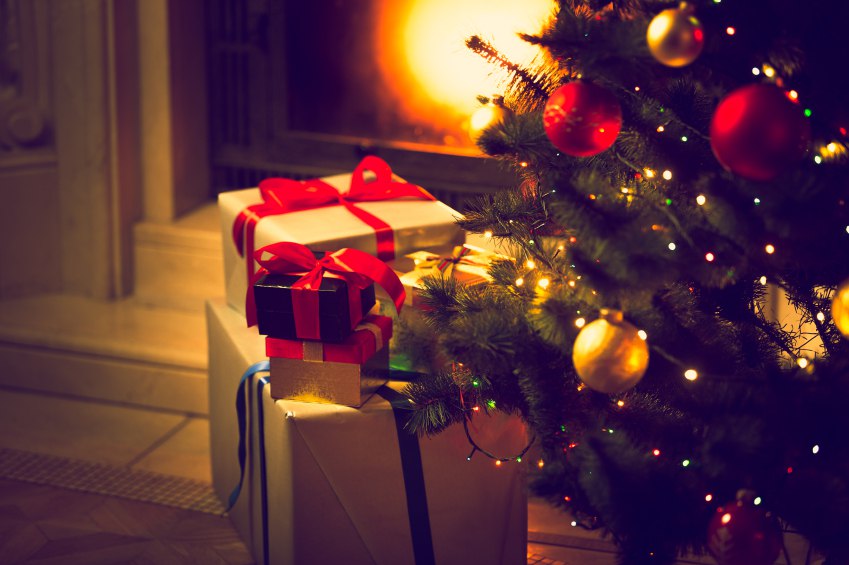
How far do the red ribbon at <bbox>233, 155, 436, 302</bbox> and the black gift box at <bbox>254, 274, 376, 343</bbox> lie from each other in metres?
0.26

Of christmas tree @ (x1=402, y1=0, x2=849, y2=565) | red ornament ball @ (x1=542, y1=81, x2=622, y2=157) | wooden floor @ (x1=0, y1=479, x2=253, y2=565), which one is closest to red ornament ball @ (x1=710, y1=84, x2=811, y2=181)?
christmas tree @ (x1=402, y1=0, x2=849, y2=565)

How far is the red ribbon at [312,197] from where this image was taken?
1.95 meters

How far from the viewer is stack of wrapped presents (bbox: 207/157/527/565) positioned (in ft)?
5.44

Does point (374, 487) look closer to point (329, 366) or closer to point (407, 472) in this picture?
point (407, 472)

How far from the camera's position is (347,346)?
1.63 m

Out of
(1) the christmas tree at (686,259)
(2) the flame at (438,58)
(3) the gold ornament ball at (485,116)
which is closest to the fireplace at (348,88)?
(2) the flame at (438,58)

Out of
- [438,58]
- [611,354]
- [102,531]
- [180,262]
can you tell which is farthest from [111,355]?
[611,354]

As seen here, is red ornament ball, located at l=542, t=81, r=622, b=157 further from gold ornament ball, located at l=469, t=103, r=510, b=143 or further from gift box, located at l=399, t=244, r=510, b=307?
gift box, located at l=399, t=244, r=510, b=307

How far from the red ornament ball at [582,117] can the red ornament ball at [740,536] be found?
0.46 metres

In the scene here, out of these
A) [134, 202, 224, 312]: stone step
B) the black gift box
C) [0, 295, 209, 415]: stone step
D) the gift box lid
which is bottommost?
[0, 295, 209, 415]: stone step

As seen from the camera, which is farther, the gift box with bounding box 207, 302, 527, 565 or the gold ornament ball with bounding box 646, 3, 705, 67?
the gift box with bounding box 207, 302, 527, 565

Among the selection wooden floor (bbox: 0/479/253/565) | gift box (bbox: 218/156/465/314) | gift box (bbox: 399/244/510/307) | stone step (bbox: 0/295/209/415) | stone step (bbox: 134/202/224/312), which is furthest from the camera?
stone step (bbox: 134/202/224/312)

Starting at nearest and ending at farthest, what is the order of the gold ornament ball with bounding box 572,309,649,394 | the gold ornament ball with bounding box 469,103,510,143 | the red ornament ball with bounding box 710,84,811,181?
the red ornament ball with bounding box 710,84,811,181, the gold ornament ball with bounding box 572,309,649,394, the gold ornament ball with bounding box 469,103,510,143

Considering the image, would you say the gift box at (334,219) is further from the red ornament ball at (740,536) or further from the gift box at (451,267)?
the red ornament ball at (740,536)
